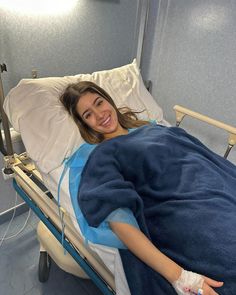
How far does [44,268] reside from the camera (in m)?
1.31

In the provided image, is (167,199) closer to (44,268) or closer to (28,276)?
(44,268)

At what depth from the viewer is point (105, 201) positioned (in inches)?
30.4

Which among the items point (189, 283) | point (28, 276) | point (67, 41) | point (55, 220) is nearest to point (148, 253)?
point (189, 283)

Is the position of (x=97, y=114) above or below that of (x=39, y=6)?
below

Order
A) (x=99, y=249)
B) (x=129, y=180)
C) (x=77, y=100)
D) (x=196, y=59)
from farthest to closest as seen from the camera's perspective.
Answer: (x=196, y=59) < (x=77, y=100) < (x=129, y=180) < (x=99, y=249)

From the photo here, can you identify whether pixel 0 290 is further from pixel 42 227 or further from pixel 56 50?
pixel 56 50

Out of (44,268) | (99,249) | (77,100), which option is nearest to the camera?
(99,249)

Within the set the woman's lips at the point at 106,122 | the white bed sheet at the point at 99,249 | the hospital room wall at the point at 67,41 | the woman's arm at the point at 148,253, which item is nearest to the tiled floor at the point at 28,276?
the hospital room wall at the point at 67,41

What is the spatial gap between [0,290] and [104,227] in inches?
33.5

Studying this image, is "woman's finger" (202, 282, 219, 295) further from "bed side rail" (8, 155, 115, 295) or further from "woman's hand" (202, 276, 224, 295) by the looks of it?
"bed side rail" (8, 155, 115, 295)

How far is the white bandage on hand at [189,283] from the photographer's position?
70 centimetres

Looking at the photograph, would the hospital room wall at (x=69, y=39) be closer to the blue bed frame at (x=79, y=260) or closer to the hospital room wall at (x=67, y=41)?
the hospital room wall at (x=67, y=41)

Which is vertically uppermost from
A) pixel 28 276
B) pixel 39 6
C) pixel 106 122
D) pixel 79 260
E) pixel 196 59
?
pixel 39 6

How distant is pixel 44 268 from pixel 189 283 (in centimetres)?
87
